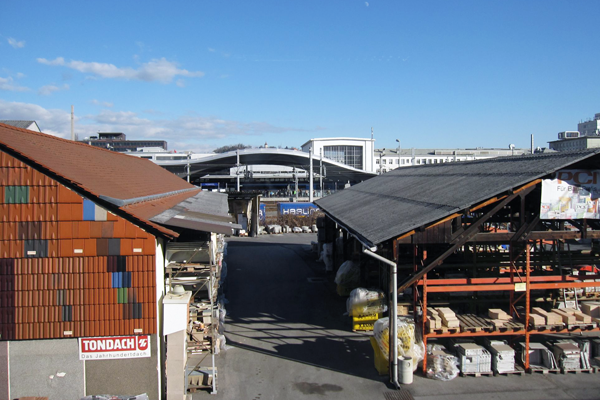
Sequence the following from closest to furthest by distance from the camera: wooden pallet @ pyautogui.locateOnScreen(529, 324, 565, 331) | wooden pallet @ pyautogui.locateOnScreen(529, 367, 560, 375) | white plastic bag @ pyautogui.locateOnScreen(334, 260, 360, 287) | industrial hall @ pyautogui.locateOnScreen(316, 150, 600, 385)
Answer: industrial hall @ pyautogui.locateOnScreen(316, 150, 600, 385) < wooden pallet @ pyautogui.locateOnScreen(529, 367, 560, 375) < wooden pallet @ pyautogui.locateOnScreen(529, 324, 565, 331) < white plastic bag @ pyautogui.locateOnScreen(334, 260, 360, 287)

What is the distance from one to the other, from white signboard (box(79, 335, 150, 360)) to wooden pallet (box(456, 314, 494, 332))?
690 cm

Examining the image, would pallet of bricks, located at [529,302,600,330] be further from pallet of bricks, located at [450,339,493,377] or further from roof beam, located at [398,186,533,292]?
roof beam, located at [398,186,533,292]

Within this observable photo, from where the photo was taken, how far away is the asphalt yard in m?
8.91

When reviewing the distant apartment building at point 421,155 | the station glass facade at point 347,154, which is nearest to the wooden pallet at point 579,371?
the station glass facade at point 347,154

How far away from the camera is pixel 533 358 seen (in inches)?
396

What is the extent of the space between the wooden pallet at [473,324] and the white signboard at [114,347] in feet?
22.6

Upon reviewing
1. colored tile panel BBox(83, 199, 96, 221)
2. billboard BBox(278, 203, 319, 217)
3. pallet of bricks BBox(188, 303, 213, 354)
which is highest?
colored tile panel BBox(83, 199, 96, 221)

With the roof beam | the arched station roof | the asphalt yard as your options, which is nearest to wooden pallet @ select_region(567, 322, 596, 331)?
the asphalt yard

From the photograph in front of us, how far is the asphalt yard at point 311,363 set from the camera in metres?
8.91

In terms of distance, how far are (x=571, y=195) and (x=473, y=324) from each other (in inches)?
144

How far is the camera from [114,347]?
321 inches

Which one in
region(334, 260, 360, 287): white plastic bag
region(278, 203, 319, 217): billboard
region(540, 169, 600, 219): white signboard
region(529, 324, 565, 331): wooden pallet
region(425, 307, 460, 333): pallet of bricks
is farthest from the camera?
region(278, 203, 319, 217): billboard

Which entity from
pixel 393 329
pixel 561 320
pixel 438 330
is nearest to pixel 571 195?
pixel 561 320

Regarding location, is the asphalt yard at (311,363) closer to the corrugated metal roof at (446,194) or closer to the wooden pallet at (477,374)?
the wooden pallet at (477,374)
